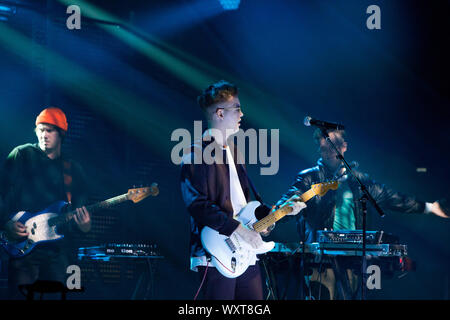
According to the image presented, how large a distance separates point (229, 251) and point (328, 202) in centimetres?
298

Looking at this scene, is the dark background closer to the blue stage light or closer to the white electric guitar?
the blue stage light

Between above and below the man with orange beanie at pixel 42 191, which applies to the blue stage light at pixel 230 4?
above

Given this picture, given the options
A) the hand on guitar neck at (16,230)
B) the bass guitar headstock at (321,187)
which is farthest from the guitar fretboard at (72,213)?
the bass guitar headstock at (321,187)

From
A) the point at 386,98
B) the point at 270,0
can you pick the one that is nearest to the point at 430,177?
the point at 386,98

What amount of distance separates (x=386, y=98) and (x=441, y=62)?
844 mm

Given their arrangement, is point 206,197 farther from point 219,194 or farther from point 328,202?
point 328,202

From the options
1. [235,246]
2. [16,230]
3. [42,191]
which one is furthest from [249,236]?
[42,191]

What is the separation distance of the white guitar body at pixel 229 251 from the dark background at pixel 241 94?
4311 mm

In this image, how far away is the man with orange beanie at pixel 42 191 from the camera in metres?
6.16

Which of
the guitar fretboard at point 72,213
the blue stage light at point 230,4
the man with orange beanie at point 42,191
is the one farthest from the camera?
the blue stage light at point 230,4

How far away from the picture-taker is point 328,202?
250 inches

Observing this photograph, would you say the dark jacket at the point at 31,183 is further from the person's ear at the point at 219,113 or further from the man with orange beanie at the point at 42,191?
the person's ear at the point at 219,113

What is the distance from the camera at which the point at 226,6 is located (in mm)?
7871

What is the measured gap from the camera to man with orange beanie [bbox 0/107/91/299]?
6164 millimetres
